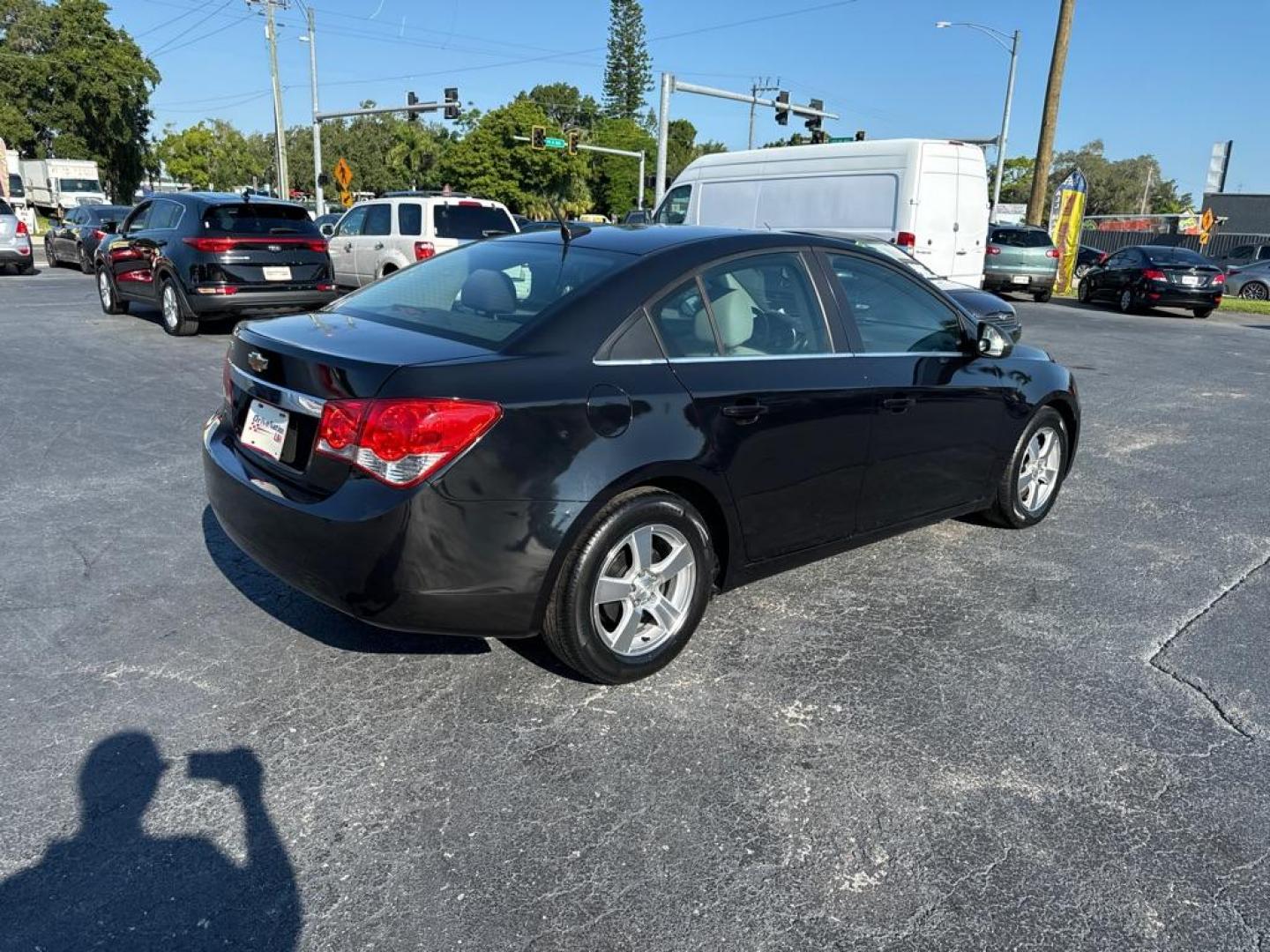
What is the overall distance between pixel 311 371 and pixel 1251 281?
28.1 metres

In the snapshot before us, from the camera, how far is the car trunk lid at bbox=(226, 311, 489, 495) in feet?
9.50

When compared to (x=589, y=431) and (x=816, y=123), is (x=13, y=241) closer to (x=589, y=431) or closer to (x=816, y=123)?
(x=589, y=431)

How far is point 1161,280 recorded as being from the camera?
1900 centimetres

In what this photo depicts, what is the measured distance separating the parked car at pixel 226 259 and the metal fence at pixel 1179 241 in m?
35.1

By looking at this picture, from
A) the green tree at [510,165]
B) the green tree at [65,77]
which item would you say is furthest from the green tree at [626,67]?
the green tree at [65,77]

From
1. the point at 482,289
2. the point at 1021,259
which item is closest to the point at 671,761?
the point at 482,289

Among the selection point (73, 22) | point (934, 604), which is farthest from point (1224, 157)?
point (73, 22)

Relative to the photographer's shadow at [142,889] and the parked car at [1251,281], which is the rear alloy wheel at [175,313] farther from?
the parked car at [1251,281]

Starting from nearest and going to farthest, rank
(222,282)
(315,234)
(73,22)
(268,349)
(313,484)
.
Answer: (313,484), (268,349), (222,282), (315,234), (73,22)

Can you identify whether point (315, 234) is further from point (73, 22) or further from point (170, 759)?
point (73, 22)

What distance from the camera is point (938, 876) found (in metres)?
2.41

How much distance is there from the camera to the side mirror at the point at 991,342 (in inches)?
174

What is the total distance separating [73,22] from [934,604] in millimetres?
67640

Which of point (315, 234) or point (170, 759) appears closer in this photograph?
point (170, 759)
